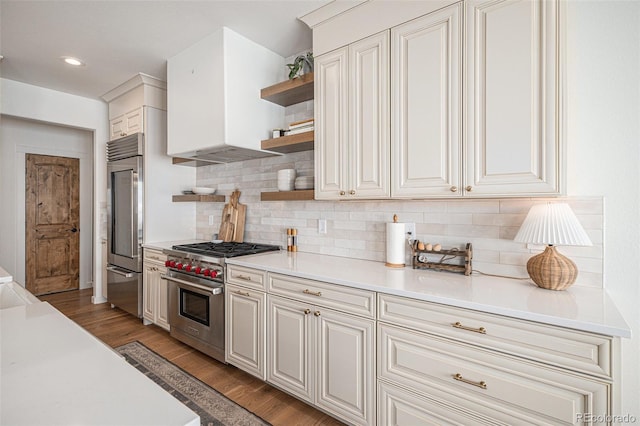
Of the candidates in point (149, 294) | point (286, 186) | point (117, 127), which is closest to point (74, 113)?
point (117, 127)

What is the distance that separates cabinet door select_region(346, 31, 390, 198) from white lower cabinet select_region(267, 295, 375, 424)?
82 cm

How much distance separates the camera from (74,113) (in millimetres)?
3943

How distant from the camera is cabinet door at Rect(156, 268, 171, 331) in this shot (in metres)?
3.16

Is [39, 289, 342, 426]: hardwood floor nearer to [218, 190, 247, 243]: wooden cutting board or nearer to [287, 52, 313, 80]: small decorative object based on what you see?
[218, 190, 247, 243]: wooden cutting board

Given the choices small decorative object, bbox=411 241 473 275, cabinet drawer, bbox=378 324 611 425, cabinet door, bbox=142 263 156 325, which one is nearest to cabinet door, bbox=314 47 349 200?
small decorative object, bbox=411 241 473 275

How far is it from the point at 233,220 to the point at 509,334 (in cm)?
266

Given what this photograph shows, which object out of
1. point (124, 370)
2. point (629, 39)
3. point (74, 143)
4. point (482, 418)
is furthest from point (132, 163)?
point (629, 39)

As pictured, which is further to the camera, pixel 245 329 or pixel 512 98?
pixel 245 329

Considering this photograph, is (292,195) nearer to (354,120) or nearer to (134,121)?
(354,120)

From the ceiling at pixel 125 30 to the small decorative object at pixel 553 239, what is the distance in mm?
1882

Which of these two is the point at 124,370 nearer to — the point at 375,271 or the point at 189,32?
the point at 375,271

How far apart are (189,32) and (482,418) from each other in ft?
10.4

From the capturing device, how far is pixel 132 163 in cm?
356

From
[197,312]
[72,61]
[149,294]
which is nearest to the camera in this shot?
[197,312]
